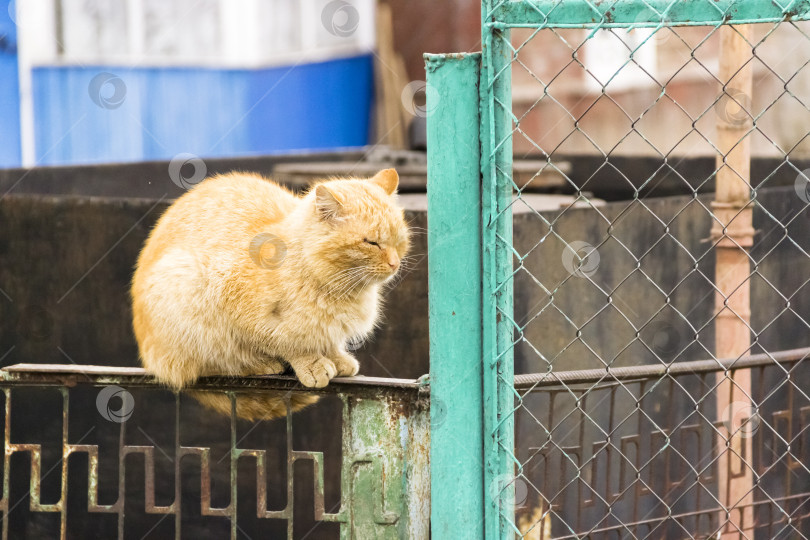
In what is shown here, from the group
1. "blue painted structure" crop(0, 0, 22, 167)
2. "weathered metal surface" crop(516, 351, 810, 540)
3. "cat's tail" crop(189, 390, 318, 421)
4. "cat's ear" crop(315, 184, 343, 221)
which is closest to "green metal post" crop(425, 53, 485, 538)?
"cat's ear" crop(315, 184, 343, 221)

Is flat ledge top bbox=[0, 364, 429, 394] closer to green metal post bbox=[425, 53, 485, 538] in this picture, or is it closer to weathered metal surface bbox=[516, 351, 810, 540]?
green metal post bbox=[425, 53, 485, 538]

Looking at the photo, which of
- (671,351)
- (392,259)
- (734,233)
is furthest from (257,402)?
(671,351)

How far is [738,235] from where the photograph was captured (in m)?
3.73

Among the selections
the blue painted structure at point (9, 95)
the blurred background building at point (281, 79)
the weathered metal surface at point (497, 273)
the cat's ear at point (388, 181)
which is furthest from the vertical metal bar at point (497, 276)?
the blue painted structure at point (9, 95)

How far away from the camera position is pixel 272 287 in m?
2.52

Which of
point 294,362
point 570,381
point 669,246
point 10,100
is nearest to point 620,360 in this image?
point 669,246

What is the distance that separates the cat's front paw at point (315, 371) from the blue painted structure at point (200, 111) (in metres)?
7.09

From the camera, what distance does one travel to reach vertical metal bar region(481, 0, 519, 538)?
77.5 inches

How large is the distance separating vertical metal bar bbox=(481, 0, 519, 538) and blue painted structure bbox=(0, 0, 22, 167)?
7383 millimetres

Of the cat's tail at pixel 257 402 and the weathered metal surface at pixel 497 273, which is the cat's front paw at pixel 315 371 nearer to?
the cat's tail at pixel 257 402

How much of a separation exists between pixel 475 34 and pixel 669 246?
5898mm

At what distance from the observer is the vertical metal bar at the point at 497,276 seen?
1968mm

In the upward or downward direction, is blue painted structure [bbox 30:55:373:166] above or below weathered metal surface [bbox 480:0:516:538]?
above

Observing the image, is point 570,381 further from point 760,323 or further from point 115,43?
point 115,43
